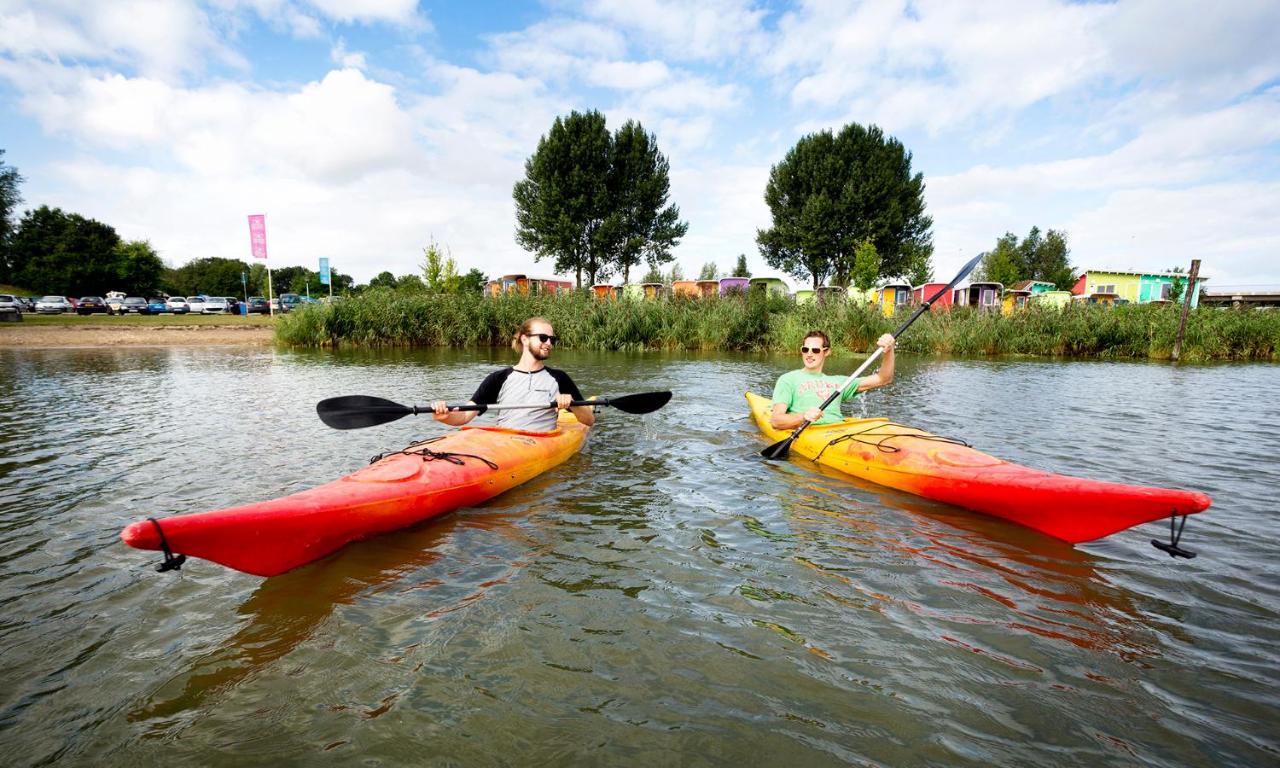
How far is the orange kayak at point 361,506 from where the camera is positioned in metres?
2.72

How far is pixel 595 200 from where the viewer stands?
34.6 metres

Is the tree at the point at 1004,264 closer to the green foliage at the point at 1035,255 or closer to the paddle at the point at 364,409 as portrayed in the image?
the green foliage at the point at 1035,255

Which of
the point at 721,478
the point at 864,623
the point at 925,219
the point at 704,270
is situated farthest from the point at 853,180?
the point at 864,623

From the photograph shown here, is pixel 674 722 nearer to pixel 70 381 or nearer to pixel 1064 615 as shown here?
pixel 1064 615

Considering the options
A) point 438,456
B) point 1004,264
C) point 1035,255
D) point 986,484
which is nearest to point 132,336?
point 438,456

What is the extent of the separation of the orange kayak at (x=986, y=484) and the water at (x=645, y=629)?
0.15 meters

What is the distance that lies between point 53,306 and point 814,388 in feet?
143

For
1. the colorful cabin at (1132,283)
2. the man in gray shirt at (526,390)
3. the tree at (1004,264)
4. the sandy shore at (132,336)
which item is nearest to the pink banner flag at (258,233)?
the sandy shore at (132,336)

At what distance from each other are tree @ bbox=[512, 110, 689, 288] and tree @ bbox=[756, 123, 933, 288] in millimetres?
7264

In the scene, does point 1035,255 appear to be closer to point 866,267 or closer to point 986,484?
point 866,267

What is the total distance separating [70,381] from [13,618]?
33.9 feet

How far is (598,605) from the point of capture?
2.98m

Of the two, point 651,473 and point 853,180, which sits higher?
point 853,180

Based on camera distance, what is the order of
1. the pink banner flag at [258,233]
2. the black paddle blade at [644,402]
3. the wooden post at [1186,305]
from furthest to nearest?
the pink banner flag at [258,233]
the wooden post at [1186,305]
the black paddle blade at [644,402]
